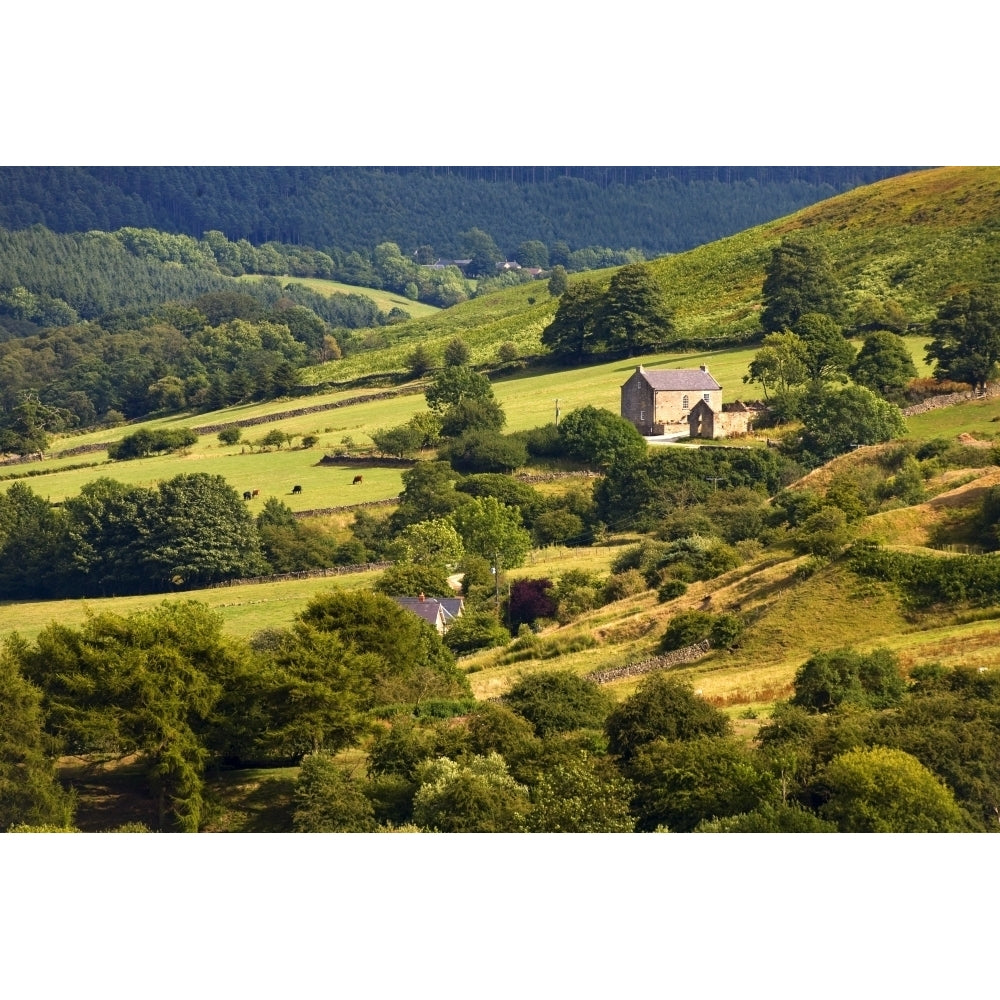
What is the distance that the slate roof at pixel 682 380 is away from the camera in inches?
4610

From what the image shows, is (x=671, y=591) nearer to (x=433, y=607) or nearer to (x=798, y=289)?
(x=433, y=607)

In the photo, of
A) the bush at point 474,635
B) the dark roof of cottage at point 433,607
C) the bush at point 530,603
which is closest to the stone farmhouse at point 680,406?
the bush at point 530,603

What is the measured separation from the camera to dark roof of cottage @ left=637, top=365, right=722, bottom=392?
117 m

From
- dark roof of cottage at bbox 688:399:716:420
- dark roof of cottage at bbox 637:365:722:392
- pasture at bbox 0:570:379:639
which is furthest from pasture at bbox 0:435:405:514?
dark roof of cottage at bbox 688:399:716:420

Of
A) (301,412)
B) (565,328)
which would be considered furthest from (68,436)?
(565,328)

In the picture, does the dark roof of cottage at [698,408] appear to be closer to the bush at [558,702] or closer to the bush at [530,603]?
the bush at [530,603]

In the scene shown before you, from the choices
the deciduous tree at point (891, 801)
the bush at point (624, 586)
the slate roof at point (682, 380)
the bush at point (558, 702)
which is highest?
the deciduous tree at point (891, 801)

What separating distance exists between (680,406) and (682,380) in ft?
7.10

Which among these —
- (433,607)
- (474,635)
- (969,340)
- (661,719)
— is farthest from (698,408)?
(661,719)

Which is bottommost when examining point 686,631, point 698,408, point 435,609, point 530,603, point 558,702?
point 698,408

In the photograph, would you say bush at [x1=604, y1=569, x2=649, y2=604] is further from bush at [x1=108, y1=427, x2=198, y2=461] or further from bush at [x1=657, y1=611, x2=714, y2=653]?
bush at [x1=108, y1=427, x2=198, y2=461]

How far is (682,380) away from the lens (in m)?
119

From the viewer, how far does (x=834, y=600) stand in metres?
63.1

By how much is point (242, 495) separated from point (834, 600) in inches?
2104
